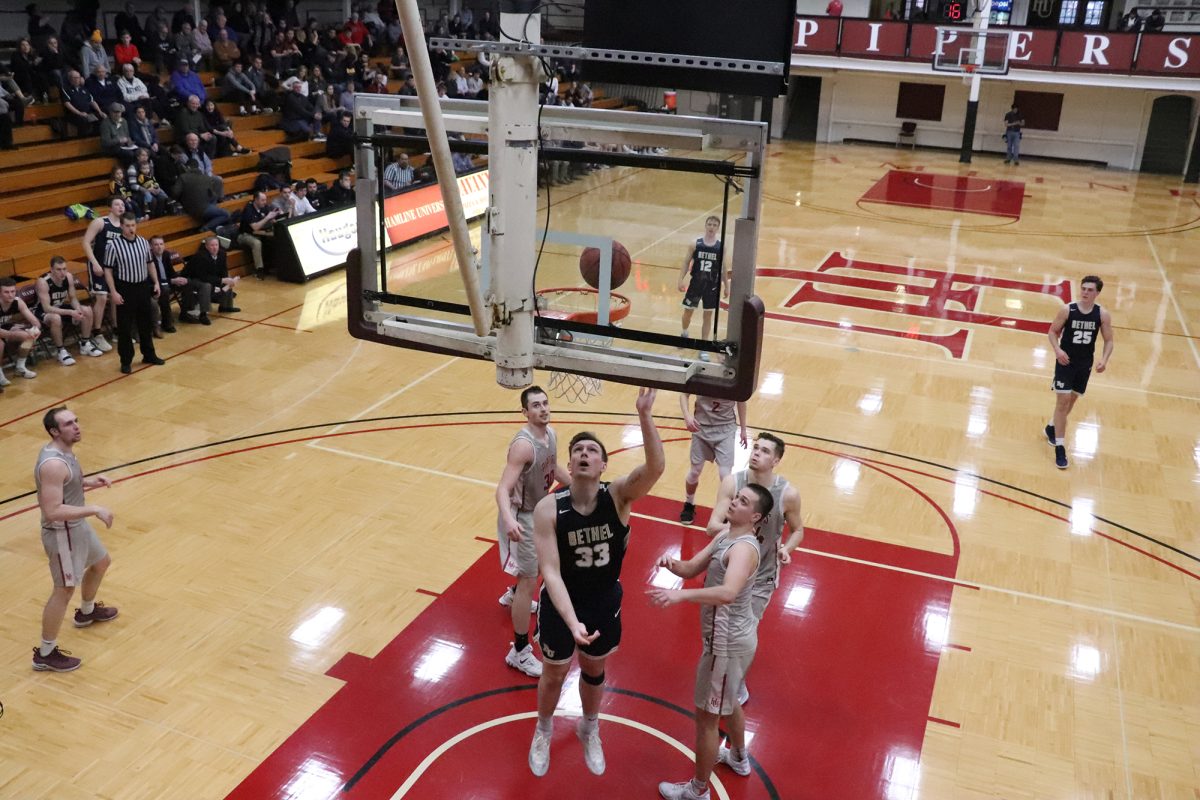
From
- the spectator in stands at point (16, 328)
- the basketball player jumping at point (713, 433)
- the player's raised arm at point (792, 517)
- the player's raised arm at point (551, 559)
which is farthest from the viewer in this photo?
the spectator in stands at point (16, 328)

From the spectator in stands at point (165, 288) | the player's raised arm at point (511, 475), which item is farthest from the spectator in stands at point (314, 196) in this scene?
the player's raised arm at point (511, 475)

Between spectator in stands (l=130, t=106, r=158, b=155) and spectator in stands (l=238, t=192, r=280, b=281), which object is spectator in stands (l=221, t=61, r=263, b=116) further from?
spectator in stands (l=238, t=192, r=280, b=281)

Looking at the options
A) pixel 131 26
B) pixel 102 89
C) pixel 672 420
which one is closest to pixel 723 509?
pixel 672 420

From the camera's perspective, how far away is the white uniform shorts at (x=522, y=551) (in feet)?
20.9

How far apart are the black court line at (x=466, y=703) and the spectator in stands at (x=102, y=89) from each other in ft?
42.1

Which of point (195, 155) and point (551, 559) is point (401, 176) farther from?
point (551, 559)

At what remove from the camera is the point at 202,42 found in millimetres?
19109

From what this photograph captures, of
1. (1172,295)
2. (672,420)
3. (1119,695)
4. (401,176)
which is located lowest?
(1119,695)

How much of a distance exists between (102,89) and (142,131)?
1.11 m

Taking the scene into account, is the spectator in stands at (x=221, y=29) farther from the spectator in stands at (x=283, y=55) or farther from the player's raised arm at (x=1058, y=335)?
the player's raised arm at (x=1058, y=335)

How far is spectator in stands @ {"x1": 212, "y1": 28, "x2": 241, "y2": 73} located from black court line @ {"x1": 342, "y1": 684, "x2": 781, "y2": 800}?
16.2 meters

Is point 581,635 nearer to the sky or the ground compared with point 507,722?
nearer to the sky

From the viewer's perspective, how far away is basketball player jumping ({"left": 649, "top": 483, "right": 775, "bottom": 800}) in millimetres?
5043

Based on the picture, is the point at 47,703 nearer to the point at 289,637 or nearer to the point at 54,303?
the point at 289,637
